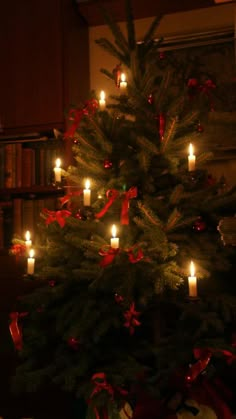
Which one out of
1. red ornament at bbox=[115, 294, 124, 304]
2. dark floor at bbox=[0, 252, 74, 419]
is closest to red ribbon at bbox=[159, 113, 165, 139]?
red ornament at bbox=[115, 294, 124, 304]

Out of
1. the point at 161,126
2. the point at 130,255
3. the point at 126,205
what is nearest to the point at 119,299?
the point at 130,255

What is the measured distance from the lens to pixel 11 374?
187cm

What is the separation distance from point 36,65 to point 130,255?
1.30m

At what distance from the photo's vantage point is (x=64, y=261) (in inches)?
58.1

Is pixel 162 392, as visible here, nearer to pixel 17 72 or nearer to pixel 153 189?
pixel 153 189

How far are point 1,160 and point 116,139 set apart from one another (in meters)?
0.90

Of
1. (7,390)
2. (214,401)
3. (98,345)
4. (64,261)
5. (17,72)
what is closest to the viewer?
(214,401)

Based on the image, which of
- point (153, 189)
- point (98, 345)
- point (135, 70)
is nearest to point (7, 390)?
point (98, 345)

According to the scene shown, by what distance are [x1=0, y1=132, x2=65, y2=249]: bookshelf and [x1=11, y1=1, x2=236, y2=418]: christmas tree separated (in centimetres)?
55

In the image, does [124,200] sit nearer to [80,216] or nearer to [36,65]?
[80,216]

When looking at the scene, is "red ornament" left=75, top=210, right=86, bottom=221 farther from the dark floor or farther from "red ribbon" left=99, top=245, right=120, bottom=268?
the dark floor

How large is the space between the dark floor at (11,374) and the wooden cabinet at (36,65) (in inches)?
28.4

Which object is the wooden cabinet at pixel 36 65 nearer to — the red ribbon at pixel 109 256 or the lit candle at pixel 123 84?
the lit candle at pixel 123 84

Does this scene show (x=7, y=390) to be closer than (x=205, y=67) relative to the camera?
Yes
